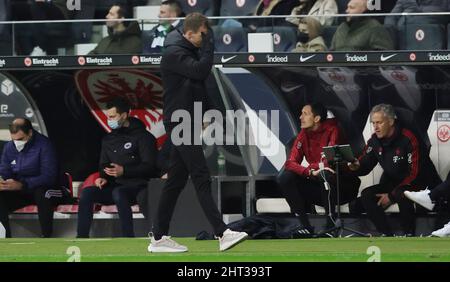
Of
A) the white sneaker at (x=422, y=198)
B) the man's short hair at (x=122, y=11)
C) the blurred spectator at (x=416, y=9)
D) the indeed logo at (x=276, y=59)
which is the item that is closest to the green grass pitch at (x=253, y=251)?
the white sneaker at (x=422, y=198)

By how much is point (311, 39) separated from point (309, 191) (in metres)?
1.68

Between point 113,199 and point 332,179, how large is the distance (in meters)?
2.55

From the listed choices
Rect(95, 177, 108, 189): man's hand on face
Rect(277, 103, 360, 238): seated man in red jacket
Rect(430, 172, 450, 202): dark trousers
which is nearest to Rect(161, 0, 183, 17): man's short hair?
Rect(277, 103, 360, 238): seated man in red jacket

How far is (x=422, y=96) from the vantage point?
1384 cm

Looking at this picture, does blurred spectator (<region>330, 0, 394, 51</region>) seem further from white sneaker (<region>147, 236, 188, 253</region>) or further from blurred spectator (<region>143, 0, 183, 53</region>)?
white sneaker (<region>147, 236, 188, 253</region>)

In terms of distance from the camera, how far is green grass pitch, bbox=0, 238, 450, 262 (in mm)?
9672

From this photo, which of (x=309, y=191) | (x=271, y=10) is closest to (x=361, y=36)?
(x=271, y=10)

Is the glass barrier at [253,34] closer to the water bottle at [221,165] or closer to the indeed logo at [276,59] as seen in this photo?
the indeed logo at [276,59]

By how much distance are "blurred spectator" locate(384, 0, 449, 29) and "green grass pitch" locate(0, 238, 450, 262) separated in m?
2.54

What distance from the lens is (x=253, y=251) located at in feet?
33.9

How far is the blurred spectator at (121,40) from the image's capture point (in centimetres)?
1380
